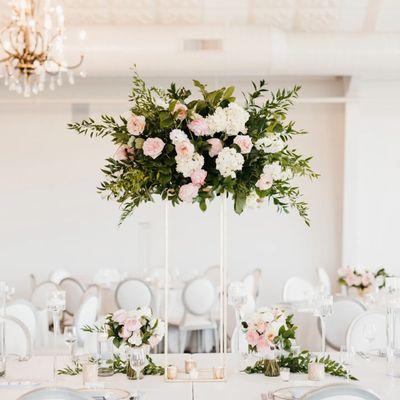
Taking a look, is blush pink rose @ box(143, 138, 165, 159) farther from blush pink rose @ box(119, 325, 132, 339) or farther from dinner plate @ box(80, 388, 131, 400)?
dinner plate @ box(80, 388, 131, 400)

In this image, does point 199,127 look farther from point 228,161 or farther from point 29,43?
point 29,43

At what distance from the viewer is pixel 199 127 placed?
12.5 ft

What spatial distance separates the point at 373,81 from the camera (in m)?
10.7

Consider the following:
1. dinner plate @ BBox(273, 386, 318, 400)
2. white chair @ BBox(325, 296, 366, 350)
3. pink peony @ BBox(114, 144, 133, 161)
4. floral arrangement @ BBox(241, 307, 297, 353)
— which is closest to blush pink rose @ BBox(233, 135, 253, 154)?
pink peony @ BBox(114, 144, 133, 161)

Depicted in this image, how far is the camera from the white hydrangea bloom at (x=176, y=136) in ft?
12.5

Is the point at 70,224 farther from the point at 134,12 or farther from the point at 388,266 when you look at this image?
the point at 388,266

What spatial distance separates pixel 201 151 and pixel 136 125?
1.13 feet

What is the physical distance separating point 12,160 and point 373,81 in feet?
16.7

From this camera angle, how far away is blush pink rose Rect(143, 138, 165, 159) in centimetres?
379

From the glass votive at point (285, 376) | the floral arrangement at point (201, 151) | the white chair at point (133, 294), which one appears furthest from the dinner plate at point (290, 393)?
the white chair at point (133, 294)

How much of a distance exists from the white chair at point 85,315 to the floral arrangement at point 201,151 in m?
2.96

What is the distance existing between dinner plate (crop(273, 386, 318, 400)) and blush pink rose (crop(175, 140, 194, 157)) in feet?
4.08

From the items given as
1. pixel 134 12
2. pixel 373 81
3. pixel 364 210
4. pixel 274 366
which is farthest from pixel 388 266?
pixel 274 366

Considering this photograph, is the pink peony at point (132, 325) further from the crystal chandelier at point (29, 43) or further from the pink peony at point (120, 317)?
the crystal chandelier at point (29, 43)
